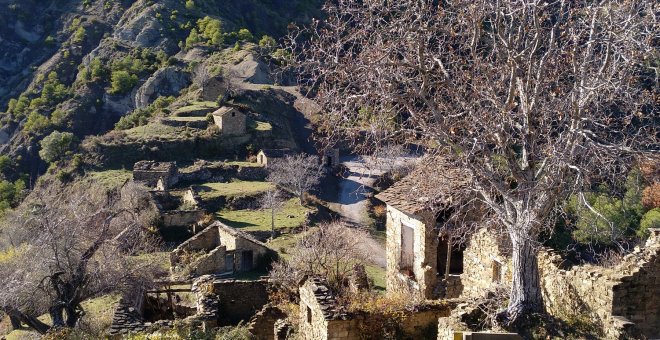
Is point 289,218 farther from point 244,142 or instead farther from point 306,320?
point 306,320

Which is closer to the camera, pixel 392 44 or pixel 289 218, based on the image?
pixel 392 44

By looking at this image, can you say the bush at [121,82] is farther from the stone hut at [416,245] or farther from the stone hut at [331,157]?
the stone hut at [416,245]

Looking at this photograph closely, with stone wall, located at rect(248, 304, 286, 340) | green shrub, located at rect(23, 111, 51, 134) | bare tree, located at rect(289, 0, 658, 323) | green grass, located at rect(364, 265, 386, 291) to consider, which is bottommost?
stone wall, located at rect(248, 304, 286, 340)

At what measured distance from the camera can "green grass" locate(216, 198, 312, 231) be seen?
112 feet

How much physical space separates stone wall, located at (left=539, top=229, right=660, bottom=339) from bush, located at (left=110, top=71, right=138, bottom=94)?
230ft

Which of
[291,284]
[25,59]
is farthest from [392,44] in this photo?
[25,59]

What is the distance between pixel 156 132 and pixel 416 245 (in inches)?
1753

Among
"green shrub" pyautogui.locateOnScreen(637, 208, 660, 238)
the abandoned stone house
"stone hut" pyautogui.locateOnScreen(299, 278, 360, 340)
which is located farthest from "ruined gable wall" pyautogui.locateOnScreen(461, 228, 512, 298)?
"green shrub" pyautogui.locateOnScreen(637, 208, 660, 238)

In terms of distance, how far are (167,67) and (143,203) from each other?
139 feet

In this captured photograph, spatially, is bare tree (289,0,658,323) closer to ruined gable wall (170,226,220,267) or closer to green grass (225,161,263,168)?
ruined gable wall (170,226,220,267)

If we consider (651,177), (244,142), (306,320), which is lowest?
(306,320)

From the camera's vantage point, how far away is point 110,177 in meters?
46.2

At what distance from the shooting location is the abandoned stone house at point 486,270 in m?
8.45

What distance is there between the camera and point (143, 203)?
35375 mm
